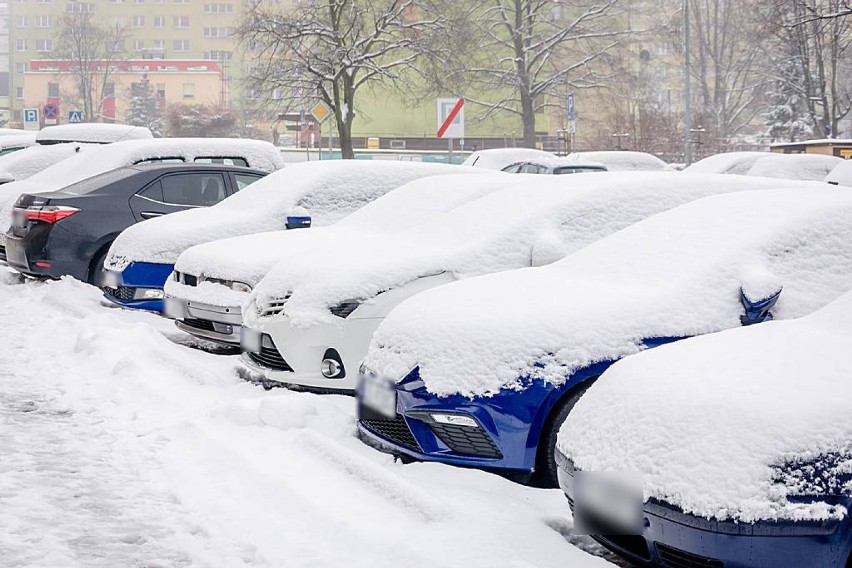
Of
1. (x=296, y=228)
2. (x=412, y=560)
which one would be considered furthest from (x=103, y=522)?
(x=296, y=228)

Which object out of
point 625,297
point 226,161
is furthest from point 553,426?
point 226,161

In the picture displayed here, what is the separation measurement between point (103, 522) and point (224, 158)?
9.61m

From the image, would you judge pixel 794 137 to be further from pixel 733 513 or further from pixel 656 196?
pixel 733 513

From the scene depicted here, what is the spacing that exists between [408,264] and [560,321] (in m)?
2.06

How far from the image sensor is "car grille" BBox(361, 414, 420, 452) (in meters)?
5.78

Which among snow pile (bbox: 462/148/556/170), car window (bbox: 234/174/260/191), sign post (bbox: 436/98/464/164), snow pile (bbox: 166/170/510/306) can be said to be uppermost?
sign post (bbox: 436/98/464/164)

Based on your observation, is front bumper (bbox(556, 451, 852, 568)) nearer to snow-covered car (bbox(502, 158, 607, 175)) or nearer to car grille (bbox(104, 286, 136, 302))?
car grille (bbox(104, 286, 136, 302))

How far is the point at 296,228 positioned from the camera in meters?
10.5

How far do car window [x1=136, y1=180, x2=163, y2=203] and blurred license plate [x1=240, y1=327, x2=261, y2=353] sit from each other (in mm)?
5073

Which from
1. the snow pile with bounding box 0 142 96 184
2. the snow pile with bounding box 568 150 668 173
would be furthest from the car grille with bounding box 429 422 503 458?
the snow pile with bounding box 568 150 668 173

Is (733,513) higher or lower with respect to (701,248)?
lower

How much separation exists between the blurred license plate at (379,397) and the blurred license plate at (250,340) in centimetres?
187

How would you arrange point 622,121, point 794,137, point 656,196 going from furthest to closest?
1. point 794,137
2. point 622,121
3. point 656,196

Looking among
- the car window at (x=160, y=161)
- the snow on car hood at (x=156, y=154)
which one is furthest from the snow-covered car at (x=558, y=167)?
the car window at (x=160, y=161)
